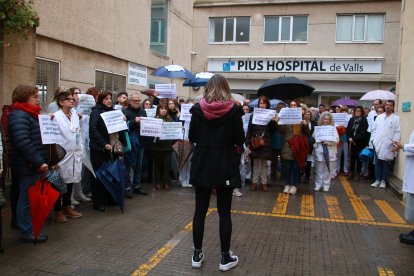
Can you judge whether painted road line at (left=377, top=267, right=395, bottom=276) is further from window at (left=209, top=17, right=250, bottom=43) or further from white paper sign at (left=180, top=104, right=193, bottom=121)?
window at (left=209, top=17, right=250, bottom=43)

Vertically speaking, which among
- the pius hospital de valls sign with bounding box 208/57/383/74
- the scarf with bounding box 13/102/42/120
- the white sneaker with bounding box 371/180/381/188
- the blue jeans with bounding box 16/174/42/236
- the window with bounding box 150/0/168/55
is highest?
the window with bounding box 150/0/168/55

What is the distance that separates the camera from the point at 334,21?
1995cm

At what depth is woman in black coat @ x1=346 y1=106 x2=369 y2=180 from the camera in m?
10.6

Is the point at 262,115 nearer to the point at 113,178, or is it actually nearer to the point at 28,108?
the point at 113,178

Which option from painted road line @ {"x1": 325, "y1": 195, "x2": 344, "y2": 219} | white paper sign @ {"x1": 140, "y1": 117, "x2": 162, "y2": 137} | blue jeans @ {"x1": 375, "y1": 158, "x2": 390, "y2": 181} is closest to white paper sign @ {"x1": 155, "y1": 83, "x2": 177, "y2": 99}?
white paper sign @ {"x1": 140, "y1": 117, "x2": 162, "y2": 137}

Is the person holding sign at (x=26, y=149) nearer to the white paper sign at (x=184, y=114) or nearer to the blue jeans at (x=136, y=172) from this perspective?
the blue jeans at (x=136, y=172)

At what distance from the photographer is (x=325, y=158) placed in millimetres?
8586

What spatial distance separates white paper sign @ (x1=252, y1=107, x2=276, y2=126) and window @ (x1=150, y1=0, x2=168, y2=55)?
9.25 meters

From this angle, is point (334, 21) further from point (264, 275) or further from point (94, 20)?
point (264, 275)

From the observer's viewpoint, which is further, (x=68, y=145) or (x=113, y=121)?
(x=113, y=121)

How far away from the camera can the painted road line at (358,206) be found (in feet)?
22.0

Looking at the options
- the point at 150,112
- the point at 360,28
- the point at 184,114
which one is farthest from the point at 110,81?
the point at 360,28

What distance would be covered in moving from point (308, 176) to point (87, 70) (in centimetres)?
651

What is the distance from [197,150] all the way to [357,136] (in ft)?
24.6
